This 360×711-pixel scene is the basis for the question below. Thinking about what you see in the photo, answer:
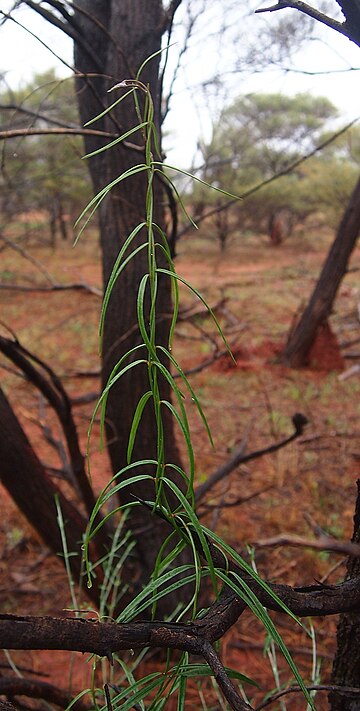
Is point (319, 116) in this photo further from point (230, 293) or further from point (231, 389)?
point (231, 389)

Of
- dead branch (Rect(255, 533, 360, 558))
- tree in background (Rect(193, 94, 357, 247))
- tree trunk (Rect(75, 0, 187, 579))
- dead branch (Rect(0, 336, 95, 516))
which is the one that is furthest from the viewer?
tree in background (Rect(193, 94, 357, 247))

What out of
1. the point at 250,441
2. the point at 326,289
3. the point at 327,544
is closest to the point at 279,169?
the point at 326,289

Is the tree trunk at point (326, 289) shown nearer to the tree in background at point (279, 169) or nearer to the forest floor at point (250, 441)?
the forest floor at point (250, 441)

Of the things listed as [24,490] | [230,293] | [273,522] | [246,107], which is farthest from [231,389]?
[246,107]

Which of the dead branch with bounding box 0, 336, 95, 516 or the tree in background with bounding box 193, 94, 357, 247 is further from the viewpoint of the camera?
the tree in background with bounding box 193, 94, 357, 247

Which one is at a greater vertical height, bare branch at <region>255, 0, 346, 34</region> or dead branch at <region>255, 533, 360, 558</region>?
bare branch at <region>255, 0, 346, 34</region>

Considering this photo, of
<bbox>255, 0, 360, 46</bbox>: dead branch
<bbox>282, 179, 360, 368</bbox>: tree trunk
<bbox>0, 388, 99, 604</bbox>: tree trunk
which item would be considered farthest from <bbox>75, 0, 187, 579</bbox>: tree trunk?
<bbox>282, 179, 360, 368</bbox>: tree trunk

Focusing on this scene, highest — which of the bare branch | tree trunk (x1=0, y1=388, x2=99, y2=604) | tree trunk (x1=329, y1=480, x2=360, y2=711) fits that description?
the bare branch

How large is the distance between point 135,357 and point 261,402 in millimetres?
3373

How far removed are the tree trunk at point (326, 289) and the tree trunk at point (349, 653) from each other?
511 cm

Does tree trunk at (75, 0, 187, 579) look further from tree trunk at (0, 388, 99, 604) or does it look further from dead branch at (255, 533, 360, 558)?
dead branch at (255, 533, 360, 558)

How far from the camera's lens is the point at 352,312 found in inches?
329

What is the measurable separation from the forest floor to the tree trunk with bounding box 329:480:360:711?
0.77 ft

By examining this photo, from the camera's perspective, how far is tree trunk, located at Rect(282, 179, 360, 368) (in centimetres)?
556
